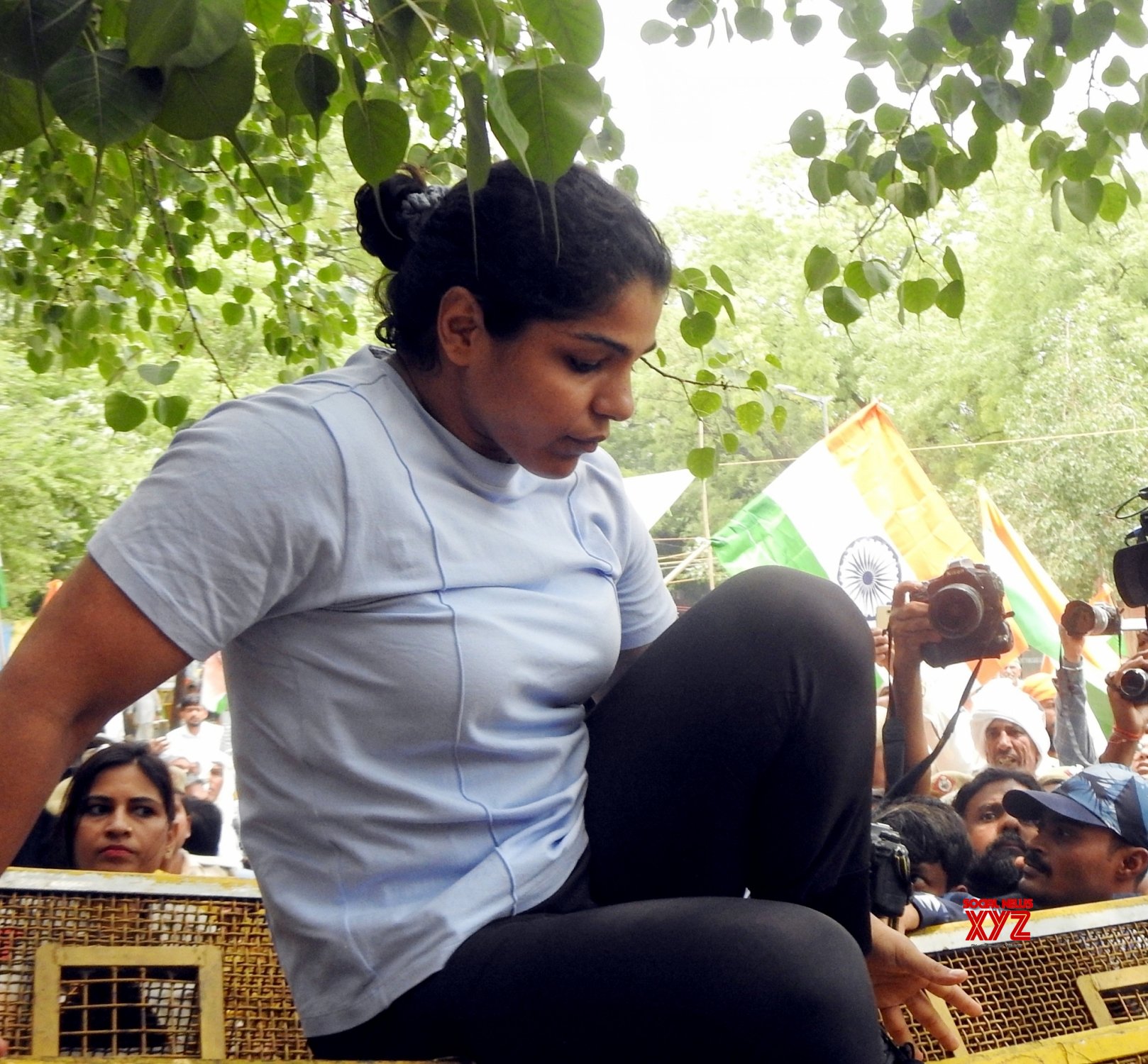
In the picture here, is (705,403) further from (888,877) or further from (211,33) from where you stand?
(211,33)

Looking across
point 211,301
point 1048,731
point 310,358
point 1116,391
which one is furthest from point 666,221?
point 310,358

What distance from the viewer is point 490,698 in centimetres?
111

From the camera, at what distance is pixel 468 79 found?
2.62 feet

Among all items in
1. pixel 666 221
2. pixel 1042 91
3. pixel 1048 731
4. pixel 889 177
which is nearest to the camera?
pixel 1042 91

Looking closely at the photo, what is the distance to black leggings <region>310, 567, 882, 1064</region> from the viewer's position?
952mm

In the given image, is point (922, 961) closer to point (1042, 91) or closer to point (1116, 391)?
point (1042, 91)

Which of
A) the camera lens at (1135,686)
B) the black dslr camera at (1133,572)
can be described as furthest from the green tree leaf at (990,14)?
the camera lens at (1135,686)

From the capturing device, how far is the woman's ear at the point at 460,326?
1177 millimetres

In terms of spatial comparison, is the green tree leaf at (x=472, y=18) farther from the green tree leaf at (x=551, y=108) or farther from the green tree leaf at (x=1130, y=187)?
the green tree leaf at (x=1130, y=187)

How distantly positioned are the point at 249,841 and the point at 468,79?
2.23 ft

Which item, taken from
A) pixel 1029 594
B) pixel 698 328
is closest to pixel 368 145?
pixel 698 328

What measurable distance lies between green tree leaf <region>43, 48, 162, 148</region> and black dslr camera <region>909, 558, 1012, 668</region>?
7.60ft

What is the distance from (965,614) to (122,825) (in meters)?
1.84

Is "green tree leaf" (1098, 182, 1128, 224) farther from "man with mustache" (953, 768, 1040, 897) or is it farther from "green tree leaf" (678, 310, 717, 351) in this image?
"man with mustache" (953, 768, 1040, 897)
